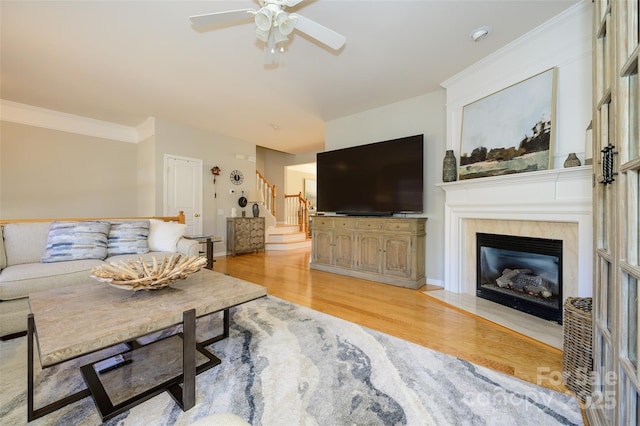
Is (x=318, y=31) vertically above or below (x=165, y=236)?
above

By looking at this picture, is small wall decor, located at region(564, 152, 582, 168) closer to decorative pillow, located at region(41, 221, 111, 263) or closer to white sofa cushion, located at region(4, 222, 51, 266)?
decorative pillow, located at region(41, 221, 111, 263)

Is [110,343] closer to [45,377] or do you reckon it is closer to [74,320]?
[74,320]

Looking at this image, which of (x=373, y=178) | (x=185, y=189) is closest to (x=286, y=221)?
(x=185, y=189)

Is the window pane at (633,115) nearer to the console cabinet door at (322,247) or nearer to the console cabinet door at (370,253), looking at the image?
the console cabinet door at (370,253)

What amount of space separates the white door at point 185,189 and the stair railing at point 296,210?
3357 millimetres

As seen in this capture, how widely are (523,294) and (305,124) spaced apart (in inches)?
166

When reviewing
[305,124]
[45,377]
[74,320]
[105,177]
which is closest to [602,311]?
[74,320]

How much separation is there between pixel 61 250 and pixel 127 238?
1.81 feet

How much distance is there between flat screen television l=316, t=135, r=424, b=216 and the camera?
141 inches

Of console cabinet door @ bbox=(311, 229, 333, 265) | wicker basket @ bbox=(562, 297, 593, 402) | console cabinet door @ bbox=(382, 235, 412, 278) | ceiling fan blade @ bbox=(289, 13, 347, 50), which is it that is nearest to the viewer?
wicker basket @ bbox=(562, 297, 593, 402)

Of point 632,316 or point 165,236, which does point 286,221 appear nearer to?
point 165,236

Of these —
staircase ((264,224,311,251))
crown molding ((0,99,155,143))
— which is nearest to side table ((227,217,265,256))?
staircase ((264,224,311,251))

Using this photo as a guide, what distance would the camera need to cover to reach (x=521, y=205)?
2.48m

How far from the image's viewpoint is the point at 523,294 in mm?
2582
